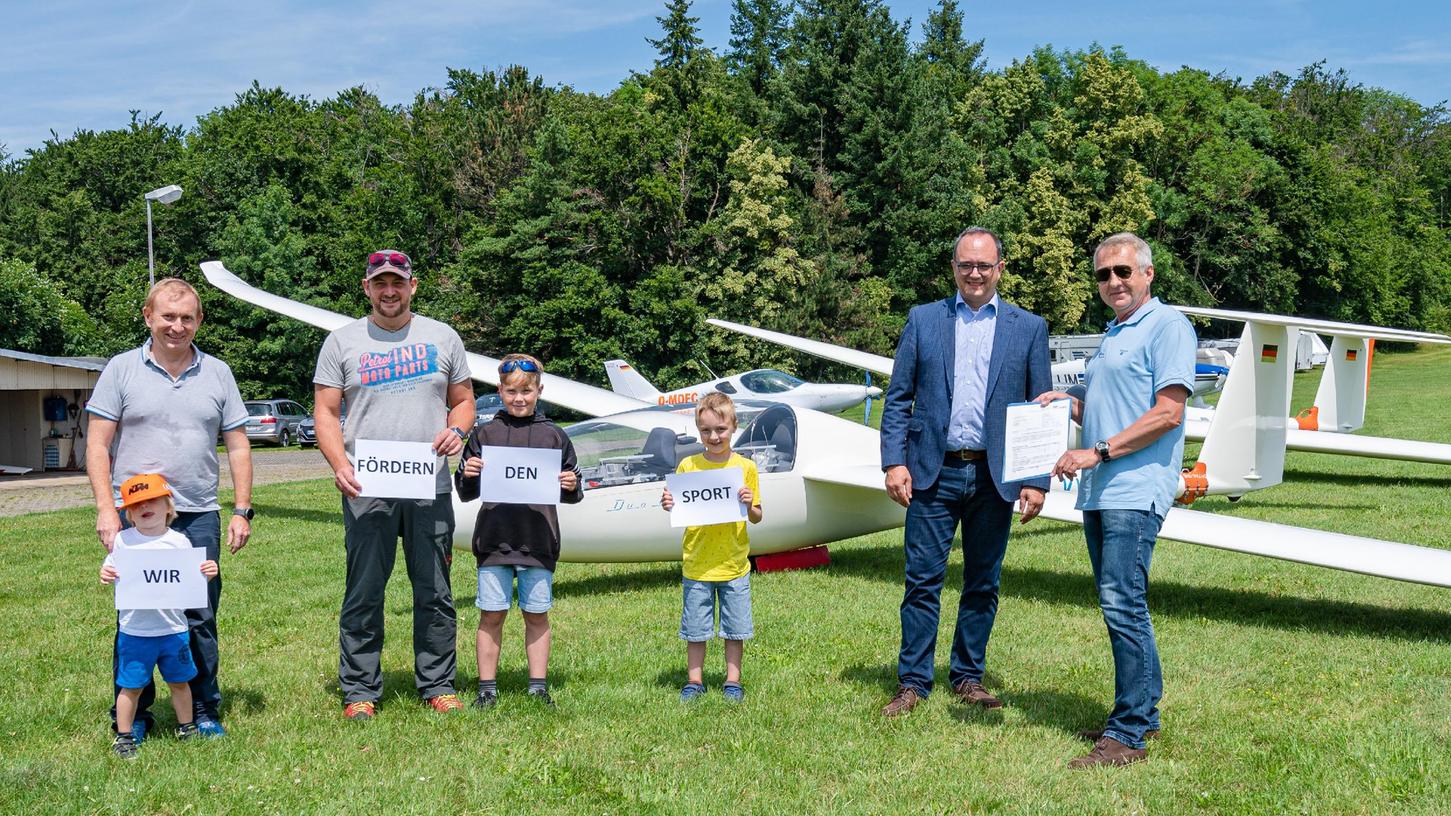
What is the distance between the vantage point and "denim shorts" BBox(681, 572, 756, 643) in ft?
17.5

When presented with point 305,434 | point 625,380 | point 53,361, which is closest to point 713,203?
point 625,380

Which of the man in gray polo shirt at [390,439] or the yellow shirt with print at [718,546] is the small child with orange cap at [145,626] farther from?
the yellow shirt with print at [718,546]

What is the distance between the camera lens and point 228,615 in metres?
7.83

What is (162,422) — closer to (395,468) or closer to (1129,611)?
(395,468)

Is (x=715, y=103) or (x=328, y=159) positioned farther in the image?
(x=328, y=159)

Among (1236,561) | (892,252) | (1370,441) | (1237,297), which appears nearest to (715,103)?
(892,252)

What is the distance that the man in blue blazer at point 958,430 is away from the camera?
16.1 feet

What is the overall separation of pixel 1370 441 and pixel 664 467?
37.7ft

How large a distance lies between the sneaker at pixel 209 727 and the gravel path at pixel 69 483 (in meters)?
11.5

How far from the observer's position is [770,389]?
2727cm

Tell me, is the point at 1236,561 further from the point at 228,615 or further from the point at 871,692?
the point at 228,615

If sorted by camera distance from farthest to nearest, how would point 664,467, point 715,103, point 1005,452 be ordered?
point 715,103
point 664,467
point 1005,452

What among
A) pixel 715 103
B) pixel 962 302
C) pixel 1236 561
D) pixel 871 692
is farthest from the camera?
pixel 715 103

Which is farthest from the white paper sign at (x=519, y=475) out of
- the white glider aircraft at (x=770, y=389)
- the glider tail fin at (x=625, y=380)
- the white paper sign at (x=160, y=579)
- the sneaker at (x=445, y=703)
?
the glider tail fin at (x=625, y=380)
